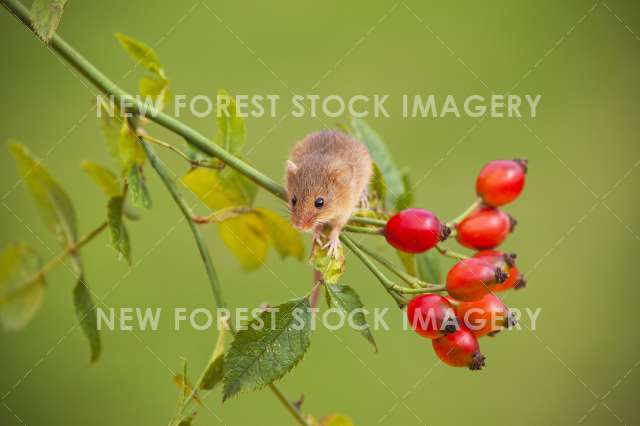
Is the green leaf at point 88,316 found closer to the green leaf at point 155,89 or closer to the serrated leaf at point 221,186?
the serrated leaf at point 221,186

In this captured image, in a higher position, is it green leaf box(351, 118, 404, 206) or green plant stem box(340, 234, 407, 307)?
green leaf box(351, 118, 404, 206)

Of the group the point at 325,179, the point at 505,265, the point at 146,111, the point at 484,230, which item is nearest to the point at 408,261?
the point at 484,230

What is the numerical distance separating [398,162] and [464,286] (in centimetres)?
307

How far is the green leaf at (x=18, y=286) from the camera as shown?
5.24ft

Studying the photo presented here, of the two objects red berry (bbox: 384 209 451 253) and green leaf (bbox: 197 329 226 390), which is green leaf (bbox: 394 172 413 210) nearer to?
red berry (bbox: 384 209 451 253)

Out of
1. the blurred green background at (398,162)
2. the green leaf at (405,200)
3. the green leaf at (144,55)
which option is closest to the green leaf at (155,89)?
the green leaf at (144,55)

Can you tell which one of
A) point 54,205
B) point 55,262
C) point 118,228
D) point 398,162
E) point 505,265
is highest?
point 398,162

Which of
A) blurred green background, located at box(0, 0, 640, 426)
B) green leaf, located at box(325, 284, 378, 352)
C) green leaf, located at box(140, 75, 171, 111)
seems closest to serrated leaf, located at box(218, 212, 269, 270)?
green leaf, located at box(140, 75, 171, 111)

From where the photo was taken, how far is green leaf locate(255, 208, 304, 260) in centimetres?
164

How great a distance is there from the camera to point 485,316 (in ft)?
3.95

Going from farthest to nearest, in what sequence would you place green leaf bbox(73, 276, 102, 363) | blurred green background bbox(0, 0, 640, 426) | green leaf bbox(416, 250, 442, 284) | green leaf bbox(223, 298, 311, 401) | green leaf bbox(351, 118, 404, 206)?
blurred green background bbox(0, 0, 640, 426)
green leaf bbox(351, 118, 404, 206)
green leaf bbox(416, 250, 442, 284)
green leaf bbox(73, 276, 102, 363)
green leaf bbox(223, 298, 311, 401)

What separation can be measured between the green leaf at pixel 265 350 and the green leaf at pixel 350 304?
7 cm

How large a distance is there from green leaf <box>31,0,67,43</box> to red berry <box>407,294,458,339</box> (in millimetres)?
808

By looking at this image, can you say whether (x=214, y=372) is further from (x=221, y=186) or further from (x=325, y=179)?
(x=325, y=179)
